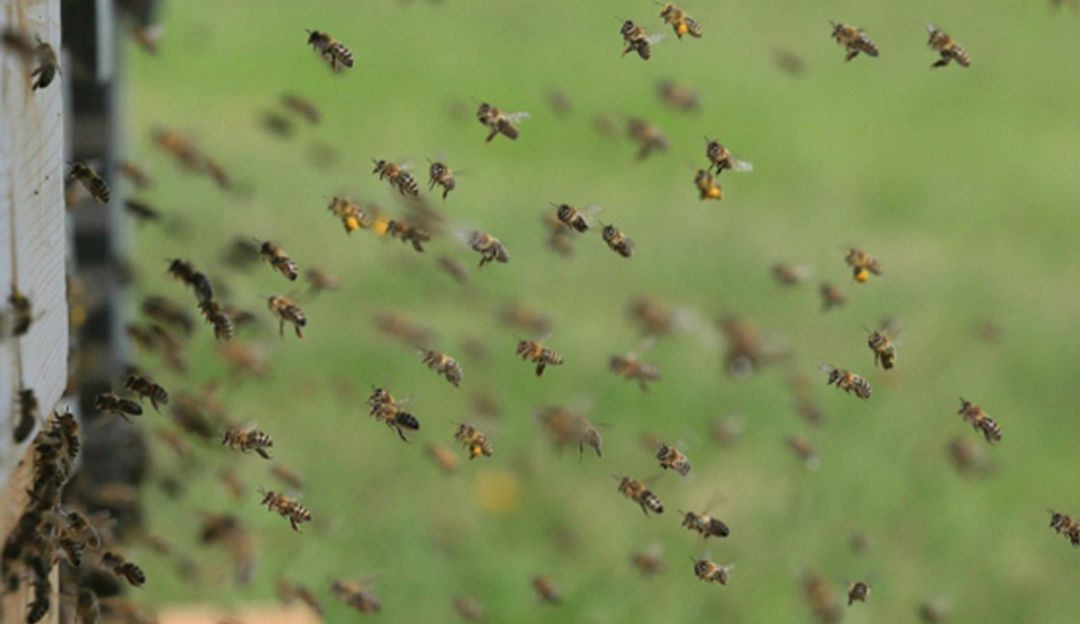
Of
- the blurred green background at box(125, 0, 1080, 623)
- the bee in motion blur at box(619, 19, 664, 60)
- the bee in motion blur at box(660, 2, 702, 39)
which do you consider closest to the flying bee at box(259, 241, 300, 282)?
the bee in motion blur at box(619, 19, 664, 60)

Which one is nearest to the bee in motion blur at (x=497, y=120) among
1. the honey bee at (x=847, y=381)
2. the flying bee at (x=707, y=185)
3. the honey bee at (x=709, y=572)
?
the flying bee at (x=707, y=185)

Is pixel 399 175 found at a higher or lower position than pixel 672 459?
lower

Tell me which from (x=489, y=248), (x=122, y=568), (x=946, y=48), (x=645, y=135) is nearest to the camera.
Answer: (x=122, y=568)

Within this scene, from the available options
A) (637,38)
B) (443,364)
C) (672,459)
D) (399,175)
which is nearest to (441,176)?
(399,175)

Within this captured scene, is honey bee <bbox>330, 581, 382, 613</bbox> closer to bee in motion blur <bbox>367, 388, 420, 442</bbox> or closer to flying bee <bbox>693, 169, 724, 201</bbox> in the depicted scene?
bee in motion blur <bbox>367, 388, 420, 442</bbox>

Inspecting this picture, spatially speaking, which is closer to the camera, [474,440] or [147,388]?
[147,388]

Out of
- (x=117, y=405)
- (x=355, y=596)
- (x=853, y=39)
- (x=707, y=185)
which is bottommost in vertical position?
(x=117, y=405)

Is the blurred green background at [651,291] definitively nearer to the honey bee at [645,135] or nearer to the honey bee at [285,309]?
the honey bee at [285,309]

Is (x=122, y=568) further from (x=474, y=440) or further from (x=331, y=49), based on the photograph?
(x=331, y=49)
